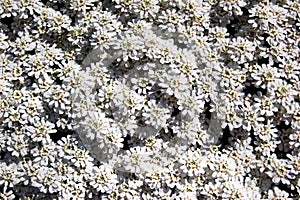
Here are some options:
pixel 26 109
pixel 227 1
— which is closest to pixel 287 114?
pixel 227 1

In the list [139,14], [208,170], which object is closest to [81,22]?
[139,14]

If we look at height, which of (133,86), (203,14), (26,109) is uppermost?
(203,14)

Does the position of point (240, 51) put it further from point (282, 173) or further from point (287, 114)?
point (282, 173)

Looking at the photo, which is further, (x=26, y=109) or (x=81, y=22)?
(x=81, y=22)

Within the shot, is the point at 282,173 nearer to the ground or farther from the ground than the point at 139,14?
nearer to the ground

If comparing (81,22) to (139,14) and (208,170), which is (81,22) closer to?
(139,14)

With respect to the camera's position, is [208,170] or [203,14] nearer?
[208,170]
